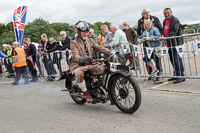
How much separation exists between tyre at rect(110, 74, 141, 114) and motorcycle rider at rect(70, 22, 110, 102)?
55 centimetres

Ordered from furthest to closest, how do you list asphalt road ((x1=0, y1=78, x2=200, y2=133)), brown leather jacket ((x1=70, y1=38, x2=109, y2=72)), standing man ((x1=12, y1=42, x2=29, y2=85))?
1. standing man ((x1=12, y1=42, x2=29, y2=85))
2. brown leather jacket ((x1=70, y1=38, x2=109, y2=72))
3. asphalt road ((x1=0, y1=78, x2=200, y2=133))

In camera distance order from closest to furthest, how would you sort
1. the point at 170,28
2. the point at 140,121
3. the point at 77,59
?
the point at 140,121 → the point at 77,59 → the point at 170,28

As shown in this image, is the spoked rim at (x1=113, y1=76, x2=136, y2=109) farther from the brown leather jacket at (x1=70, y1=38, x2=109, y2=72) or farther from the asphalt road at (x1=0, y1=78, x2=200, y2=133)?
the brown leather jacket at (x1=70, y1=38, x2=109, y2=72)

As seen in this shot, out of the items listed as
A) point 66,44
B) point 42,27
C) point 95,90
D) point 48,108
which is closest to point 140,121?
point 95,90

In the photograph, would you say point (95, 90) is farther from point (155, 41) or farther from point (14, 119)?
point (155, 41)

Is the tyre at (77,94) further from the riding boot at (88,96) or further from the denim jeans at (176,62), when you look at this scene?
the denim jeans at (176,62)

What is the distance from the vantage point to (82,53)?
207 inches

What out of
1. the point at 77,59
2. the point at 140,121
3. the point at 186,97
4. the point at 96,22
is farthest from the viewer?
the point at 96,22

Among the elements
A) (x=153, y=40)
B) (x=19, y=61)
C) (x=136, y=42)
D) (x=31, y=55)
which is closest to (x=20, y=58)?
(x=19, y=61)

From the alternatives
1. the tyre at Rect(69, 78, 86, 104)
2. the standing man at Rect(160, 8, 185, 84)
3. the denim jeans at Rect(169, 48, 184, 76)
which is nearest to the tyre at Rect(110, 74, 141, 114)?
the tyre at Rect(69, 78, 86, 104)

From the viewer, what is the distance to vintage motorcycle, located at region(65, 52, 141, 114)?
446cm

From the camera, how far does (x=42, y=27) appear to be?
4289 inches

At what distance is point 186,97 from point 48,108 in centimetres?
315

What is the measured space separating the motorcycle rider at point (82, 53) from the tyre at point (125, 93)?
0.55m
